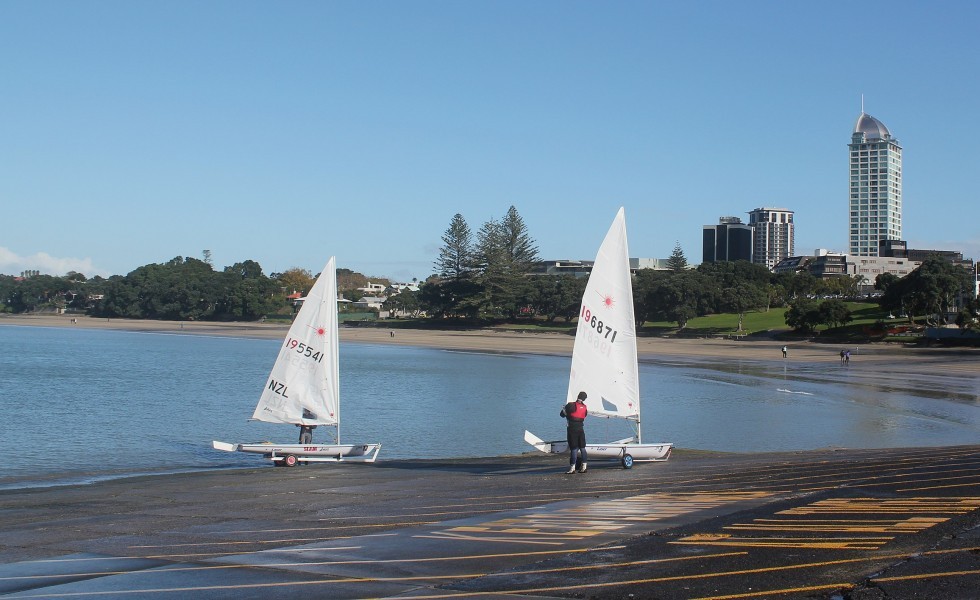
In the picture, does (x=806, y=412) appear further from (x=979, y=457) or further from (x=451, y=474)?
(x=451, y=474)

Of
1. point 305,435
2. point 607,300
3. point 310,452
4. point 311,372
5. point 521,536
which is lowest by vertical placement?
point 310,452

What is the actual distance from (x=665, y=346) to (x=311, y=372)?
239ft

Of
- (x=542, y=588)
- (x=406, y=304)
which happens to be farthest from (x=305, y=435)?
(x=406, y=304)

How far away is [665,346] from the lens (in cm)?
9494

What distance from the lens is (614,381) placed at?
71.2 ft

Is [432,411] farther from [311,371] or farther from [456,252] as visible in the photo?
[456,252]

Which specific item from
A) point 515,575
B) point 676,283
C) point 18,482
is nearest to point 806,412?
point 18,482

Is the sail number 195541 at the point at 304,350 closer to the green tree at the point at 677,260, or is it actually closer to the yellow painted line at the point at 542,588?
the yellow painted line at the point at 542,588

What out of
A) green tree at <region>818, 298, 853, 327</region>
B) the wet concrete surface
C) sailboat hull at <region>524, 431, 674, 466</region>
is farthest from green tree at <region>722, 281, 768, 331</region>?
the wet concrete surface

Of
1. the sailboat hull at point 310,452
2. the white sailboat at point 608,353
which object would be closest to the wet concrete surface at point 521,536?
the white sailboat at point 608,353

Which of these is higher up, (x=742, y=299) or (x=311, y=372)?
(x=742, y=299)

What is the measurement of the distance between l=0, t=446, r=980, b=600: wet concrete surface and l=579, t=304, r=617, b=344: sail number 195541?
3.34 m

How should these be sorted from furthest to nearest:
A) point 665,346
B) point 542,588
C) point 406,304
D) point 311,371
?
point 406,304, point 665,346, point 311,371, point 542,588

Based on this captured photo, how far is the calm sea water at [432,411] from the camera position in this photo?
2914 centimetres
